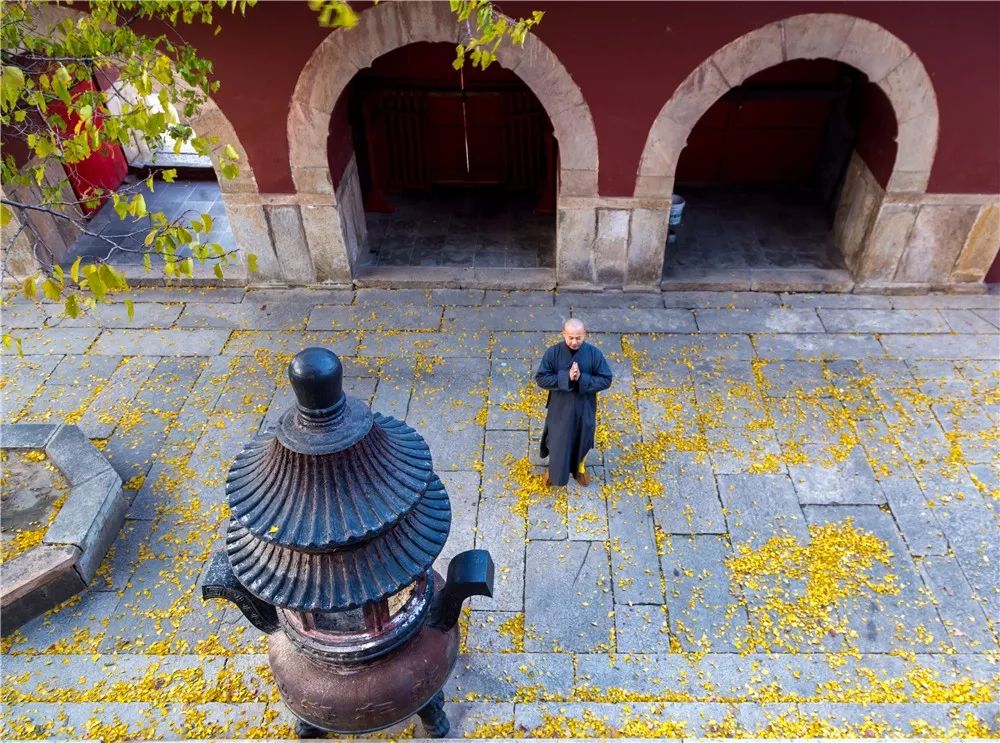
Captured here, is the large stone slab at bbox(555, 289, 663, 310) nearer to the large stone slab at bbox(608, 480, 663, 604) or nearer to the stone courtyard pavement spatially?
the stone courtyard pavement

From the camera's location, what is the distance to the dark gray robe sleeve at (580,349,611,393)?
4.98m

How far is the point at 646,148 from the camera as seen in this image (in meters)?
6.82

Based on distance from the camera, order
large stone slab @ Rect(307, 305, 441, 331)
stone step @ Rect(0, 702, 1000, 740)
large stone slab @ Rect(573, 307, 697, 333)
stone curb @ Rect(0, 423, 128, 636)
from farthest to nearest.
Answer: large stone slab @ Rect(307, 305, 441, 331)
large stone slab @ Rect(573, 307, 697, 333)
stone curb @ Rect(0, 423, 128, 636)
stone step @ Rect(0, 702, 1000, 740)

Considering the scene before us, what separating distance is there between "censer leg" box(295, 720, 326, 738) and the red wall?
518 cm

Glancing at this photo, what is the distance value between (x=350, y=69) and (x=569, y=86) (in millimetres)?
2025

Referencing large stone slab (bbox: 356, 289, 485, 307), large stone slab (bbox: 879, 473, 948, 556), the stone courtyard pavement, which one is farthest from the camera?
large stone slab (bbox: 356, 289, 485, 307)

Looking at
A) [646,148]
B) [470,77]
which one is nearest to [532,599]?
[646,148]

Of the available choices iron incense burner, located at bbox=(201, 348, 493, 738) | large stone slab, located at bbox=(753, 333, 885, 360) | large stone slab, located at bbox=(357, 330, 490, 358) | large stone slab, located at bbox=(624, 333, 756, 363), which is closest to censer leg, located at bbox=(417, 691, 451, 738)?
iron incense burner, located at bbox=(201, 348, 493, 738)

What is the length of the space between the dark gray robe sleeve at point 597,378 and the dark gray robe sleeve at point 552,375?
56 millimetres

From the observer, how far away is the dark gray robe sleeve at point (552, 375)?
196 inches

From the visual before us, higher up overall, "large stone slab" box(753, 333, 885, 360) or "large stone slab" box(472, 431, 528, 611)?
"large stone slab" box(753, 333, 885, 360)

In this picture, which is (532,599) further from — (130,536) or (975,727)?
(130,536)

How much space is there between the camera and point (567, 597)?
16.1ft

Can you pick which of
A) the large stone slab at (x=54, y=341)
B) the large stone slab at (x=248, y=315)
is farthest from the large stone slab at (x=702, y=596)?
the large stone slab at (x=54, y=341)
